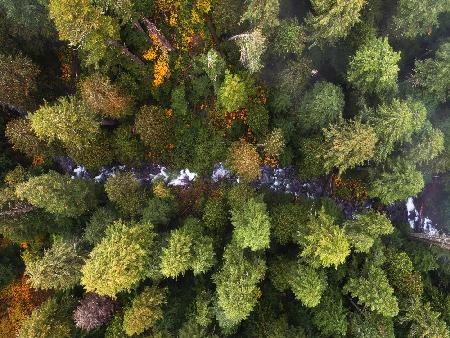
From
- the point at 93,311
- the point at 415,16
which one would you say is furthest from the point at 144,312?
the point at 415,16

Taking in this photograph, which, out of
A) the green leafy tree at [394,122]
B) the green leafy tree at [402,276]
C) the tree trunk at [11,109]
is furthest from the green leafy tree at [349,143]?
the tree trunk at [11,109]

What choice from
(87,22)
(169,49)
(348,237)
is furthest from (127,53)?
(348,237)

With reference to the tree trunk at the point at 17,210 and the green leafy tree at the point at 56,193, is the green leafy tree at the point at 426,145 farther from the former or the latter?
the tree trunk at the point at 17,210

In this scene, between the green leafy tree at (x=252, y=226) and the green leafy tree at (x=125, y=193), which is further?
the green leafy tree at (x=125, y=193)

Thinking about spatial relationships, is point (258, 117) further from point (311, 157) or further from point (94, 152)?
point (94, 152)

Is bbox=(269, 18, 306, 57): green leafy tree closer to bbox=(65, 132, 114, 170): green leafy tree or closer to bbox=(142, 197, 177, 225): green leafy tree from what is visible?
bbox=(142, 197, 177, 225): green leafy tree

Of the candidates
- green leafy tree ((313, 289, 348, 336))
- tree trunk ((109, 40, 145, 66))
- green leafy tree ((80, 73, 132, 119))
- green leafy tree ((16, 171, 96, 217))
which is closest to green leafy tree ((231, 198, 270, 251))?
green leafy tree ((313, 289, 348, 336))

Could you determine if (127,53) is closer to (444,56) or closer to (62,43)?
(62,43)
